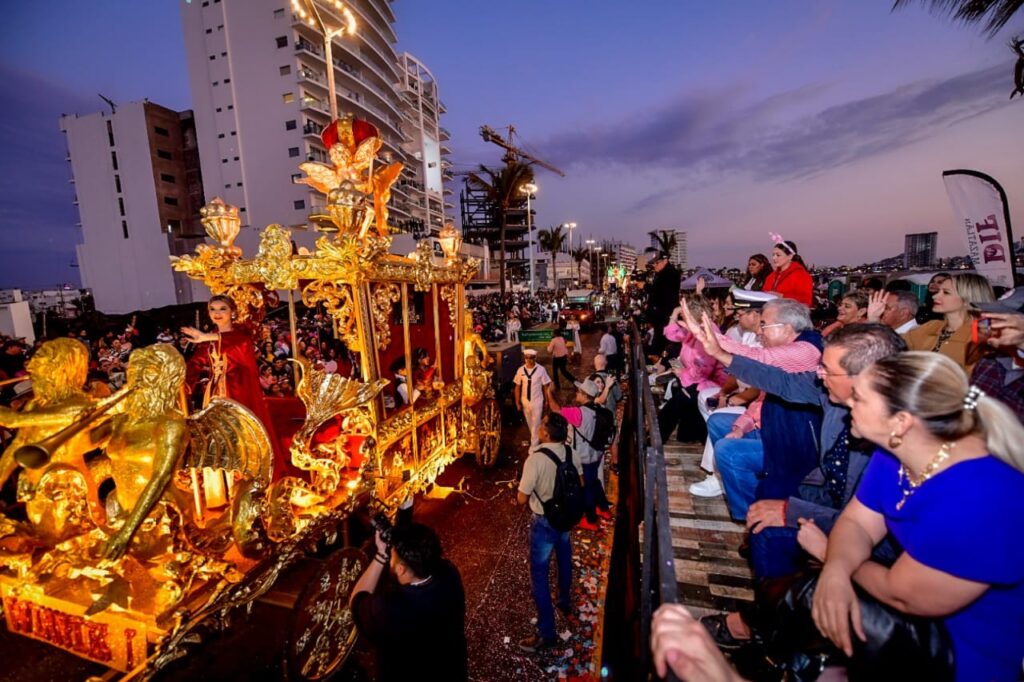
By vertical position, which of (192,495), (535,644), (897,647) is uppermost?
(897,647)

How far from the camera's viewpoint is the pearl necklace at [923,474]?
1.40 m

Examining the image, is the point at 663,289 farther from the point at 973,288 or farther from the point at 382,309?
the point at 382,309

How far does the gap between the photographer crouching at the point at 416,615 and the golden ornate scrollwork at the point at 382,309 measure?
252cm

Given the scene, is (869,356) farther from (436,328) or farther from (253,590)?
(436,328)

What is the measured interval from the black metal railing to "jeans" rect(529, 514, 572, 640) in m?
0.43

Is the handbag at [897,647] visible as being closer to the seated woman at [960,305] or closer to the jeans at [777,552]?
the jeans at [777,552]

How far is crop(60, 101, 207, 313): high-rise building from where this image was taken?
110ft

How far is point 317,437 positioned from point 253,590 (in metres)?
2.32

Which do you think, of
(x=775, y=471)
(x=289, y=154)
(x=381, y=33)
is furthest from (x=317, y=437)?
(x=381, y=33)

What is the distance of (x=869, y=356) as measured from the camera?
6.51ft

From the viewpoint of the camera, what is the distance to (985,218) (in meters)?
5.57

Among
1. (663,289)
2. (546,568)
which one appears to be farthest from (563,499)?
(663,289)

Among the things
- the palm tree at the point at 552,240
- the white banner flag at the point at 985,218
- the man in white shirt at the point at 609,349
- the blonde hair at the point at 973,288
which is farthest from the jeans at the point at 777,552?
the palm tree at the point at 552,240

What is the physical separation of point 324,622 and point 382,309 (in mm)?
2734
